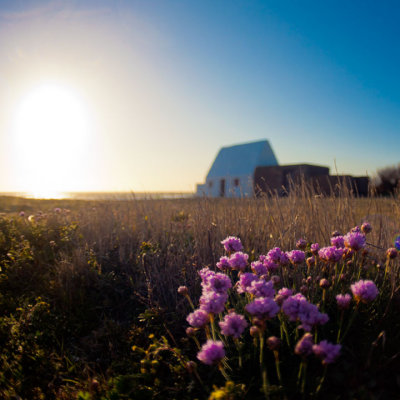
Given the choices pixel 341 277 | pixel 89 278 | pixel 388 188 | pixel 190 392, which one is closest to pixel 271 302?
pixel 190 392

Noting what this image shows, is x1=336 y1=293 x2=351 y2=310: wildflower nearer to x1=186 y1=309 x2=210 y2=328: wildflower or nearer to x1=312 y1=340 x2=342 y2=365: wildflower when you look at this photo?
x1=312 y1=340 x2=342 y2=365: wildflower

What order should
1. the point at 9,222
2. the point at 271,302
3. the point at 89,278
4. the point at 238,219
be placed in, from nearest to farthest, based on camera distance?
1. the point at 271,302
2. the point at 89,278
3. the point at 238,219
4. the point at 9,222

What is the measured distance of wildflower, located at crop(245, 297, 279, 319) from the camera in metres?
1.36

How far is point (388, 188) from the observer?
1952cm

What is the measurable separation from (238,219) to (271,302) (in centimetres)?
271

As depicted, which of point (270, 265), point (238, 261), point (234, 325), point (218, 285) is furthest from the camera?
point (270, 265)

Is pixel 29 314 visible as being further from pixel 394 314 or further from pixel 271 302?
pixel 394 314

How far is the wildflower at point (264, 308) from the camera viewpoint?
1355 mm

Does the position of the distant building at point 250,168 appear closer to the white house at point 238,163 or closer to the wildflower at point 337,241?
the white house at point 238,163

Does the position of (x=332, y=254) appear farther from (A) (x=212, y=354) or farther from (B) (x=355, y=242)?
(A) (x=212, y=354)

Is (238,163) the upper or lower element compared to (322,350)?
upper

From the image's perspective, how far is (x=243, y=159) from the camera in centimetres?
2267

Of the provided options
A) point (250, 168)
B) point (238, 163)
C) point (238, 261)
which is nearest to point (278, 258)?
point (238, 261)

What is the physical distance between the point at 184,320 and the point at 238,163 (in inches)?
814
